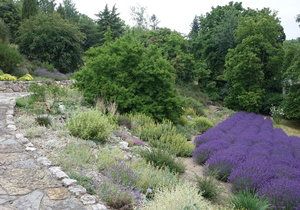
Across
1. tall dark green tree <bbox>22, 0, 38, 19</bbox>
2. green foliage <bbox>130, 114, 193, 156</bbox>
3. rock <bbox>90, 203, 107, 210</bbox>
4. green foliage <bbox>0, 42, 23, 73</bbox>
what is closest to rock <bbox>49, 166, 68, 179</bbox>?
rock <bbox>90, 203, 107, 210</bbox>

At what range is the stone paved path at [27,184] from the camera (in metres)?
5.02

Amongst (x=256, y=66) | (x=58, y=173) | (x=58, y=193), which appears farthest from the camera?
(x=256, y=66)

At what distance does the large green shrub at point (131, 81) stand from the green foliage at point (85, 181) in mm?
6263

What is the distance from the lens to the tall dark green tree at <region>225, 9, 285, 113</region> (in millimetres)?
24406

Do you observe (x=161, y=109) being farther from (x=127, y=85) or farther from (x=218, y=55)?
(x=218, y=55)

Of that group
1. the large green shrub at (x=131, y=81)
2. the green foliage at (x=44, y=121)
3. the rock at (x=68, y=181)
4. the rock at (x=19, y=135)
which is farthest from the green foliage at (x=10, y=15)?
the rock at (x=68, y=181)

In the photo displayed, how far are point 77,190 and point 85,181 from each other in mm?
430

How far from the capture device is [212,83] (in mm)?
27188

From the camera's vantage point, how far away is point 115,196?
5387mm

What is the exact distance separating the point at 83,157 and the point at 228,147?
4555 mm

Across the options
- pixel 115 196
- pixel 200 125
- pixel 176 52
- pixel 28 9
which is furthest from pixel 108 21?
pixel 115 196

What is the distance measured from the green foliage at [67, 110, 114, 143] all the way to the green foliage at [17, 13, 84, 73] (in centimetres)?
1591

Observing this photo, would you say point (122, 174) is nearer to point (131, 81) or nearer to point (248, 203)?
point (248, 203)

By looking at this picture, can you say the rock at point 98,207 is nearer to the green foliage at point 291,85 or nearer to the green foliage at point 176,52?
the green foliage at point 291,85
